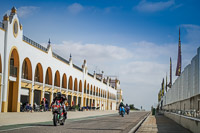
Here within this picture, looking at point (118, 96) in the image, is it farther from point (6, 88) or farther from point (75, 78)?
point (6, 88)

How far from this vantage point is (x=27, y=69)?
118 ft

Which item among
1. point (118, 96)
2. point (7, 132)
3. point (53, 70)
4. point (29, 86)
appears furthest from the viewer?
point (118, 96)

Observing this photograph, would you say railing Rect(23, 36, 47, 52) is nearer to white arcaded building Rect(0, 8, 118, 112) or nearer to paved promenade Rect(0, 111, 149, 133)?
white arcaded building Rect(0, 8, 118, 112)

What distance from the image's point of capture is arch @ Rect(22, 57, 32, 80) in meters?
35.2

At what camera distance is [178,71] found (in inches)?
1097

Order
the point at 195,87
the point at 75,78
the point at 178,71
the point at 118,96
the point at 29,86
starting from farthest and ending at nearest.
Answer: the point at 118,96, the point at 75,78, the point at 29,86, the point at 178,71, the point at 195,87

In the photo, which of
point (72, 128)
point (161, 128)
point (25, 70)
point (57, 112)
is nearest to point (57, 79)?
point (25, 70)

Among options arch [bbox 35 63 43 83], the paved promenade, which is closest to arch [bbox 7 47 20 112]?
arch [bbox 35 63 43 83]

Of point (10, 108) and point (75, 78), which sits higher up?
point (75, 78)

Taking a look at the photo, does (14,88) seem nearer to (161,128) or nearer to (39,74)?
(39,74)

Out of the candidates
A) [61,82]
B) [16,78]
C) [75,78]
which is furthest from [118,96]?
[16,78]

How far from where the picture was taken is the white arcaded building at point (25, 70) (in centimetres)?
2878

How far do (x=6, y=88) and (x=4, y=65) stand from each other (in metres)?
2.23

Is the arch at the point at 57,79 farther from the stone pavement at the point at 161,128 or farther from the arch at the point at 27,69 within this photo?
the stone pavement at the point at 161,128
